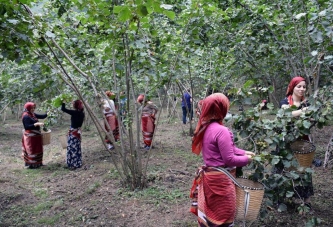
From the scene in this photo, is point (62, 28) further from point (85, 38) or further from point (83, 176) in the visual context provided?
point (83, 176)

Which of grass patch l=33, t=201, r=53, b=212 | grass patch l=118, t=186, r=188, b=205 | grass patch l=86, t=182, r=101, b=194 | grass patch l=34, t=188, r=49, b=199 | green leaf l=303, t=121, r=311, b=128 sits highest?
green leaf l=303, t=121, r=311, b=128

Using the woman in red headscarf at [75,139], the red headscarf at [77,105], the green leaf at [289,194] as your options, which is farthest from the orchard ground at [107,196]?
the red headscarf at [77,105]

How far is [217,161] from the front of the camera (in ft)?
8.79

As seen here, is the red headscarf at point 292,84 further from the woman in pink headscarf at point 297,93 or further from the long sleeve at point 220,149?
the long sleeve at point 220,149

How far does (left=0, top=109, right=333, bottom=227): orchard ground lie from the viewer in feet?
13.5

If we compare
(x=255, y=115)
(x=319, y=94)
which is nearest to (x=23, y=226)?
(x=255, y=115)

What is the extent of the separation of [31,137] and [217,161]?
5.57 meters

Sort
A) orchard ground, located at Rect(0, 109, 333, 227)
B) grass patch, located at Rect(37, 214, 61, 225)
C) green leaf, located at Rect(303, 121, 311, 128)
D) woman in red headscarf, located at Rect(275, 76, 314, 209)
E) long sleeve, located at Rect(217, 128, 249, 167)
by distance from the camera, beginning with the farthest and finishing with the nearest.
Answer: grass patch, located at Rect(37, 214, 61, 225) → orchard ground, located at Rect(0, 109, 333, 227) → woman in red headscarf, located at Rect(275, 76, 314, 209) → green leaf, located at Rect(303, 121, 311, 128) → long sleeve, located at Rect(217, 128, 249, 167)

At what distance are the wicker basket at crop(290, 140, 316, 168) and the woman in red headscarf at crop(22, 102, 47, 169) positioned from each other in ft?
17.7

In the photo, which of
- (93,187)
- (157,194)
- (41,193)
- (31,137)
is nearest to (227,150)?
(157,194)

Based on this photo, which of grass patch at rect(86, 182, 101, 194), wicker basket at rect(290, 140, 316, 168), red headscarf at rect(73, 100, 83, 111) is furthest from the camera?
red headscarf at rect(73, 100, 83, 111)

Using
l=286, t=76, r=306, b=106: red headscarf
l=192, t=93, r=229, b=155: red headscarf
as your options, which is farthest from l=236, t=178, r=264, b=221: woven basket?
l=286, t=76, r=306, b=106: red headscarf

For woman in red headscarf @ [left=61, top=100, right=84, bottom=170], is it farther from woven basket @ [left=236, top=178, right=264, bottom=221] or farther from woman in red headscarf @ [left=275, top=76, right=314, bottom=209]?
woven basket @ [left=236, top=178, right=264, bottom=221]

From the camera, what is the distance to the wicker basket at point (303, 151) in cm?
331
